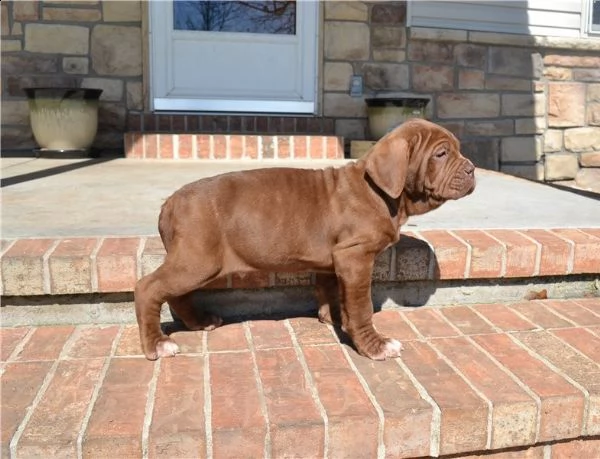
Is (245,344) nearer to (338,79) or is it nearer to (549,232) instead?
(549,232)

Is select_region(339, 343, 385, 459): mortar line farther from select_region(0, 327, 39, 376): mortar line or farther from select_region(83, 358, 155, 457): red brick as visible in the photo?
select_region(0, 327, 39, 376): mortar line

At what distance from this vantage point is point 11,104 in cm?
573

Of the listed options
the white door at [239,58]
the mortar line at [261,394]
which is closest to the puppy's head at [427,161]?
the mortar line at [261,394]

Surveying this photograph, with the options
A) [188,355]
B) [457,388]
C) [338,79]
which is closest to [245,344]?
[188,355]

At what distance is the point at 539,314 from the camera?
250 centimetres

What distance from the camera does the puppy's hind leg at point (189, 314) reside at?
227cm

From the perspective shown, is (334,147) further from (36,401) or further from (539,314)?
(36,401)

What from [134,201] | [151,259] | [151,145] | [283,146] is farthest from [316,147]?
[151,259]

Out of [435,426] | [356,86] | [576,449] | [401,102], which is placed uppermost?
[356,86]

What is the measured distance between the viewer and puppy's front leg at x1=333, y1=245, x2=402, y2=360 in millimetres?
2090

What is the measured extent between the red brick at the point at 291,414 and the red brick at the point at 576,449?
2.63 feet

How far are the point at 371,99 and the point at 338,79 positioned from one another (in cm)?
55

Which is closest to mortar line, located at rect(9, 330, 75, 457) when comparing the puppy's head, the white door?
the puppy's head

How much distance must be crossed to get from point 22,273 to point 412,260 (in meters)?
1.54
